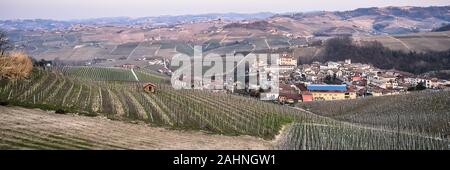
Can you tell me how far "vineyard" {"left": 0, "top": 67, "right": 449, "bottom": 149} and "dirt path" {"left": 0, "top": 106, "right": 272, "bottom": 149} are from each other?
48.3 inches

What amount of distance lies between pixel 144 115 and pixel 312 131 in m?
7.73

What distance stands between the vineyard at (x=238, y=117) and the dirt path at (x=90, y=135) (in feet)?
4.03

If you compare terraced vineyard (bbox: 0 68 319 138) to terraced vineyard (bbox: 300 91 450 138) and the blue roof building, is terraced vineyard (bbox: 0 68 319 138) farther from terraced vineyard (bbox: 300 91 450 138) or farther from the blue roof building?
the blue roof building

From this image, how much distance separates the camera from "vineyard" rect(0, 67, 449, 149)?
20.8 m

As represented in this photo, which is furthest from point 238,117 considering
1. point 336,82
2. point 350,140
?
point 336,82

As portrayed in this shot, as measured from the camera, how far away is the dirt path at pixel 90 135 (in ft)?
47.9

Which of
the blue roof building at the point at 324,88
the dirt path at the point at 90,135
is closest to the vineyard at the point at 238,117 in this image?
the dirt path at the point at 90,135

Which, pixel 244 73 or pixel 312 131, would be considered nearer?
pixel 312 131

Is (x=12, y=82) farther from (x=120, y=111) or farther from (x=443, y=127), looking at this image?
(x=443, y=127)

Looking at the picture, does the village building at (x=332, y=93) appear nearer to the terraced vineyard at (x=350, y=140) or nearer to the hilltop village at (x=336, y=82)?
the hilltop village at (x=336, y=82)

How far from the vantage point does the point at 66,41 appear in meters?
A: 144

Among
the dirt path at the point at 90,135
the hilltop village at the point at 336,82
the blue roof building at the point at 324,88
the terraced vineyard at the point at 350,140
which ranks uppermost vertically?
the dirt path at the point at 90,135
